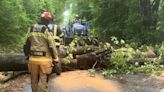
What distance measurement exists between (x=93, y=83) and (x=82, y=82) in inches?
12.3

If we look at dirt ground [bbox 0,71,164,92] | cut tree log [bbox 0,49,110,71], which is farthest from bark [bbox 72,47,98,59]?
dirt ground [bbox 0,71,164,92]

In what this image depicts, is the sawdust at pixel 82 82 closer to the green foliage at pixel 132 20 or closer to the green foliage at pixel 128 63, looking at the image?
the green foliage at pixel 128 63

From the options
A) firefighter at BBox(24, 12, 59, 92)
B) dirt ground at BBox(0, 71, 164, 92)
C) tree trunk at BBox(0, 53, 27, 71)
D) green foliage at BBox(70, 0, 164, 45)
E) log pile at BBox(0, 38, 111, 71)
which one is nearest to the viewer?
firefighter at BBox(24, 12, 59, 92)

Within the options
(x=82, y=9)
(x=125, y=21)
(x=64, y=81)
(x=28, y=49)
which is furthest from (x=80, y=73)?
(x=82, y=9)

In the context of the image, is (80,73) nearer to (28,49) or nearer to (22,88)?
(22,88)

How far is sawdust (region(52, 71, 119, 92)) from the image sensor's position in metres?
12.3

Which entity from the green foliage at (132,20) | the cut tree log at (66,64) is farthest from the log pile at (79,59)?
the green foliage at (132,20)

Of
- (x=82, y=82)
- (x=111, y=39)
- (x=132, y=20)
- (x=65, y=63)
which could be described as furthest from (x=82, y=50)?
(x=132, y=20)

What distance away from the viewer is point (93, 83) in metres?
12.8

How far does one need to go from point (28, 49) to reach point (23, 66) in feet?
10.8

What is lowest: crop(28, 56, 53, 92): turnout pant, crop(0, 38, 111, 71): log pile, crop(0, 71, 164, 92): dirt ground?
crop(0, 71, 164, 92): dirt ground

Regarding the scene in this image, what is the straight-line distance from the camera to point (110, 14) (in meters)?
27.4

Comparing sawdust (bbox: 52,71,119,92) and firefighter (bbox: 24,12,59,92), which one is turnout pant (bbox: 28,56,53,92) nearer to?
firefighter (bbox: 24,12,59,92)

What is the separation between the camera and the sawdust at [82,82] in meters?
12.3
